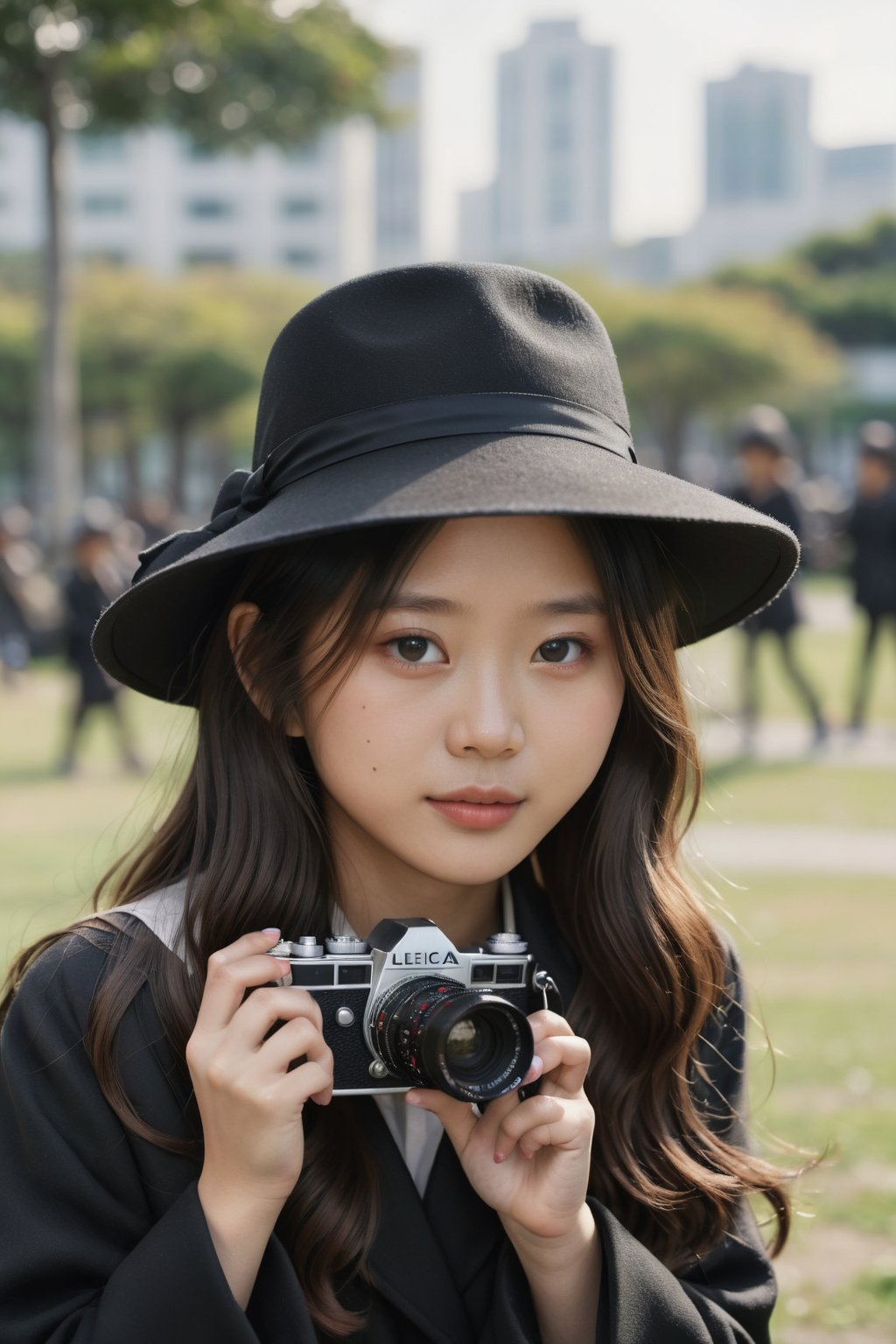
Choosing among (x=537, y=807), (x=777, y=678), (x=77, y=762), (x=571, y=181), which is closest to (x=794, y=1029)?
(x=537, y=807)

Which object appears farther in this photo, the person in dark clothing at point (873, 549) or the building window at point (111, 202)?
the building window at point (111, 202)

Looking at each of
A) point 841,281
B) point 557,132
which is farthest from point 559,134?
point 841,281

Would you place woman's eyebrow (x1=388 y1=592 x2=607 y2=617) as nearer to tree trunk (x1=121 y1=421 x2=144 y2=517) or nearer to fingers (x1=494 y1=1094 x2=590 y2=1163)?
fingers (x1=494 y1=1094 x2=590 y2=1163)

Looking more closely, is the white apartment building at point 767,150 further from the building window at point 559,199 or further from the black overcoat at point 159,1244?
the black overcoat at point 159,1244

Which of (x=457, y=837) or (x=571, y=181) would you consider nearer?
(x=457, y=837)

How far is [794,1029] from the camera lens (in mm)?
4809

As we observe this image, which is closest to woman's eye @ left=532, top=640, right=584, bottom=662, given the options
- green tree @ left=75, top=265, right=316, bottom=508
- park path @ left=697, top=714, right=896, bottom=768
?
park path @ left=697, top=714, right=896, bottom=768

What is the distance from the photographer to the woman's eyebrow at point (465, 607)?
5.77ft

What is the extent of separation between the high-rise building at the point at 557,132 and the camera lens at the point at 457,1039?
14968cm

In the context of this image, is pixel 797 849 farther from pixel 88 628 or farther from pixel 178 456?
pixel 178 456

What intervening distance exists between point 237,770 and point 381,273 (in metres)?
0.61

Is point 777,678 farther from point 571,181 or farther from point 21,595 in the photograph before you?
point 571,181

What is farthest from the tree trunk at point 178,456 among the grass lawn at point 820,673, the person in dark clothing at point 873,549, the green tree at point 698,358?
the person in dark clothing at point 873,549

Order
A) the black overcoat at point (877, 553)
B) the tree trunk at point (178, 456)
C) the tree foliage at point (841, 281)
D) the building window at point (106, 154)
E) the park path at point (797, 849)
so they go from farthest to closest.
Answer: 1. the building window at point (106, 154)
2. the tree foliage at point (841, 281)
3. the tree trunk at point (178, 456)
4. the black overcoat at point (877, 553)
5. the park path at point (797, 849)
